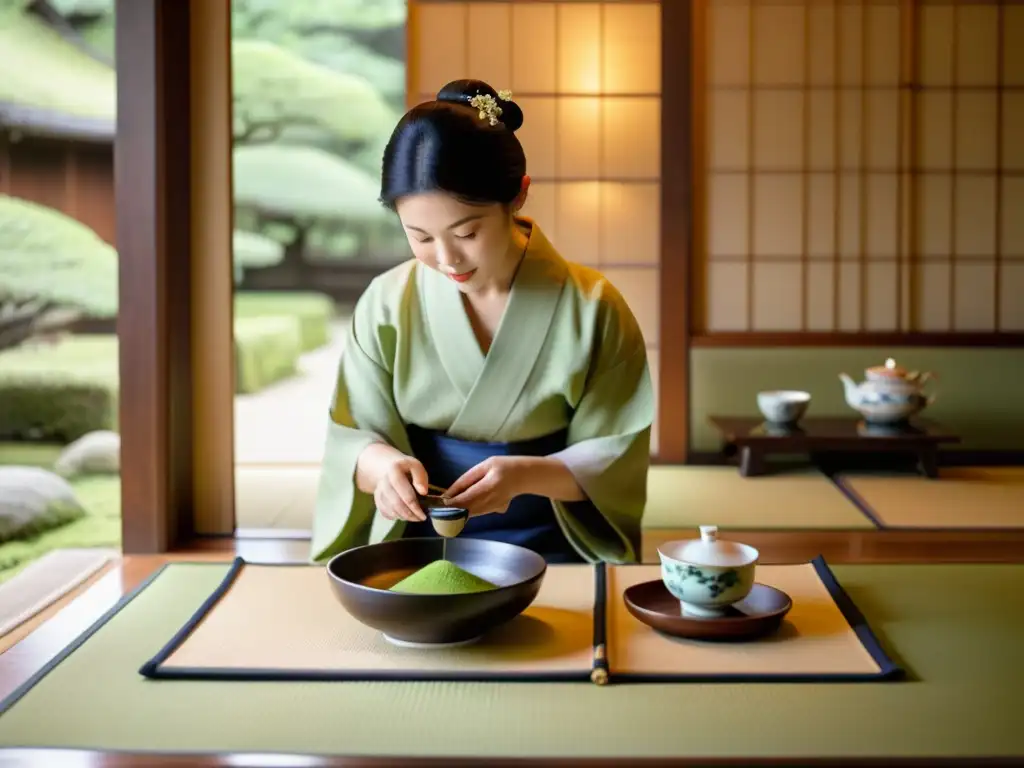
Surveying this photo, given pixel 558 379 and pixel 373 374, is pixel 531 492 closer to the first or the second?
pixel 558 379

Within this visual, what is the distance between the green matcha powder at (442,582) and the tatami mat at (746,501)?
268cm

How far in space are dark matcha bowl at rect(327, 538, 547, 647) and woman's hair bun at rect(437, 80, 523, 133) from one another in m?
0.72

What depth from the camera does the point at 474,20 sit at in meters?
5.45

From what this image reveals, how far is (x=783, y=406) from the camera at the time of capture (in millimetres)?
5199

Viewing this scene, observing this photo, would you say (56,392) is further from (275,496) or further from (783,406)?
(783,406)

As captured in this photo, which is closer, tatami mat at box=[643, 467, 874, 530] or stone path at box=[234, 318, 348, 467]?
tatami mat at box=[643, 467, 874, 530]

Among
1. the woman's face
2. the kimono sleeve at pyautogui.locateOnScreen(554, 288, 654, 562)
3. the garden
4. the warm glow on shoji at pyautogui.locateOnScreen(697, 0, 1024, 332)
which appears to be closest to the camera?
the woman's face

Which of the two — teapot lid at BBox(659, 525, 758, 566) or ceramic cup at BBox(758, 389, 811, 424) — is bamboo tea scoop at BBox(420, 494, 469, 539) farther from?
ceramic cup at BBox(758, 389, 811, 424)

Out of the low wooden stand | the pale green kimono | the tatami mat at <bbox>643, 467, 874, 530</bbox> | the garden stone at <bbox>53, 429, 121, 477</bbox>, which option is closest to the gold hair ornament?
the pale green kimono

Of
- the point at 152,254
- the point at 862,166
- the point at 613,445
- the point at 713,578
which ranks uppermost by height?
the point at 862,166

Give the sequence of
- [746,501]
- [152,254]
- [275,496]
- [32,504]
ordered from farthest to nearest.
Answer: [32,504] → [275,496] → [746,501] → [152,254]

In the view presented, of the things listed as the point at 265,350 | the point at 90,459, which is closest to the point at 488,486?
the point at 90,459

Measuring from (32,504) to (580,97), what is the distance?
301 centimetres

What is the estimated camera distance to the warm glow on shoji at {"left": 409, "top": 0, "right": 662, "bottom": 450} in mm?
5453
